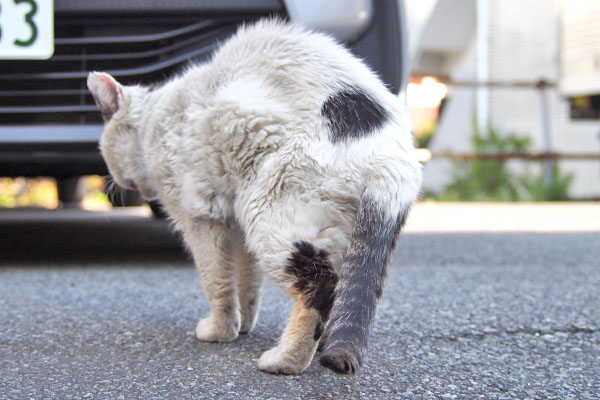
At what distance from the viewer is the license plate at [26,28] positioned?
2.48 metres

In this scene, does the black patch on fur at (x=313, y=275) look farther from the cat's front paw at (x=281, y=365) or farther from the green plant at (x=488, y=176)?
the green plant at (x=488, y=176)

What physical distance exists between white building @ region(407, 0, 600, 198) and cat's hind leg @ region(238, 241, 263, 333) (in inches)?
290

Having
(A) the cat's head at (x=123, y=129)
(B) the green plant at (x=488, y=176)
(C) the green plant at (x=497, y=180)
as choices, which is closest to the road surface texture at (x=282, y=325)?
(A) the cat's head at (x=123, y=129)

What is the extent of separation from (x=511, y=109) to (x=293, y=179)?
9794 mm

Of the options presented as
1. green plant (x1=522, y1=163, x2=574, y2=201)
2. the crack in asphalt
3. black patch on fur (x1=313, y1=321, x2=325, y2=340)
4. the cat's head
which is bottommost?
green plant (x1=522, y1=163, x2=574, y2=201)

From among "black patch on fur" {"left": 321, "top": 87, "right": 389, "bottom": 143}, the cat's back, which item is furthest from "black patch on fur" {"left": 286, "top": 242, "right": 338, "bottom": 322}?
the cat's back

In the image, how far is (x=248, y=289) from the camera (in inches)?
80.3

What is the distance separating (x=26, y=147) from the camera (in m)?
2.68

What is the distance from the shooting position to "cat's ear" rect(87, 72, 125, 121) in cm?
204

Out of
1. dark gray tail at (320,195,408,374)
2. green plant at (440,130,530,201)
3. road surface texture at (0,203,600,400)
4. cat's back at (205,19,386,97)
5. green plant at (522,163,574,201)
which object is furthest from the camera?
green plant at (440,130,530,201)

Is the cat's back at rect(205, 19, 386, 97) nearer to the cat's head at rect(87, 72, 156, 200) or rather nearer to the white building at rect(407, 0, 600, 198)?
the cat's head at rect(87, 72, 156, 200)

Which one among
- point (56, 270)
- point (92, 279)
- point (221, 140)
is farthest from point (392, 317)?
point (56, 270)

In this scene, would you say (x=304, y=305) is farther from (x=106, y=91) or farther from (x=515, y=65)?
(x=515, y=65)

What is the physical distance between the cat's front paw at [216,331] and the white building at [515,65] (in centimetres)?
755
